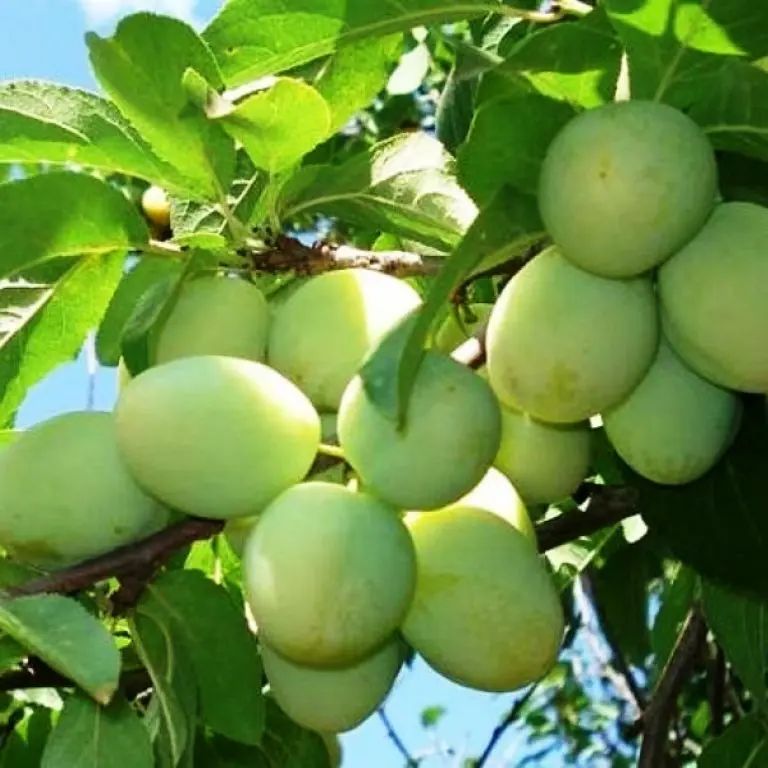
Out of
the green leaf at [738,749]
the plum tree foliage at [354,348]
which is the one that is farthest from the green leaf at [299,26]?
the green leaf at [738,749]

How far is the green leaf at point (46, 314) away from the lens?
1.06 meters

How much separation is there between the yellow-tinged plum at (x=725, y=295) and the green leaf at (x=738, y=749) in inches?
24.6

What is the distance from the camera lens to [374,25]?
0.97m

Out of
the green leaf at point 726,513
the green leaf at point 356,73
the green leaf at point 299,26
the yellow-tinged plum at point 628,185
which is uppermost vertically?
the green leaf at point 299,26

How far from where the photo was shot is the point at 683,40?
0.85m

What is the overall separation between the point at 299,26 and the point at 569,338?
28cm

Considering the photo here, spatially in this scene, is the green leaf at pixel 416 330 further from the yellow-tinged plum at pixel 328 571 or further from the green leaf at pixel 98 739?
the green leaf at pixel 98 739

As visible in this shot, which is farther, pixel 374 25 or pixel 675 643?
pixel 675 643

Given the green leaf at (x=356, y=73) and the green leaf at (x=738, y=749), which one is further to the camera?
the green leaf at (x=738, y=749)

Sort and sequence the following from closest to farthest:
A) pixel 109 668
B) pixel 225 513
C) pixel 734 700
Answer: pixel 109 668
pixel 225 513
pixel 734 700

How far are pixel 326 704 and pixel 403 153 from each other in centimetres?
35

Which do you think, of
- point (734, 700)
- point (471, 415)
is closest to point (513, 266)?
point (471, 415)

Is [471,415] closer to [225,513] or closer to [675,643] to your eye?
[225,513]

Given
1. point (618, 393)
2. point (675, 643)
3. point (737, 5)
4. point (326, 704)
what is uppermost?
point (737, 5)
